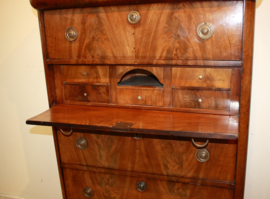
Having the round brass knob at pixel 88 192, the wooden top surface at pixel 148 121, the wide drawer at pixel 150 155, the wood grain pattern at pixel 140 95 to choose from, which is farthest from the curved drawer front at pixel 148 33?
the round brass knob at pixel 88 192

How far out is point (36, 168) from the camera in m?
2.39

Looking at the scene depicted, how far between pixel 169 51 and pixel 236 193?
92 centimetres

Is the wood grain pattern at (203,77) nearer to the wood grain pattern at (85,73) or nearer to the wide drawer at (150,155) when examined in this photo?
the wide drawer at (150,155)

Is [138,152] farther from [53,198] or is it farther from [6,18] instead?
[6,18]

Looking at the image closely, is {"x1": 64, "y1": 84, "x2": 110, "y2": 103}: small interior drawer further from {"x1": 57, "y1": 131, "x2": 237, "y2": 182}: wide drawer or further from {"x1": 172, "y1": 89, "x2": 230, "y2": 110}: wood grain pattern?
{"x1": 172, "y1": 89, "x2": 230, "y2": 110}: wood grain pattern

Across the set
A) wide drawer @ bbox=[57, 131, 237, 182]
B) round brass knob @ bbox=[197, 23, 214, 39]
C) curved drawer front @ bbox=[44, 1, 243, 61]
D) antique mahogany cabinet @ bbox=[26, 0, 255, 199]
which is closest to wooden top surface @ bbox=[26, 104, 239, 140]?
Result: antique mahogany cabinet @ bbox=[26, 0, 255, 199]

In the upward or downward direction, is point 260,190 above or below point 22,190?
above

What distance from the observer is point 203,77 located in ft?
4.41

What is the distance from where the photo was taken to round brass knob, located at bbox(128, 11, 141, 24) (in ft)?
4.36

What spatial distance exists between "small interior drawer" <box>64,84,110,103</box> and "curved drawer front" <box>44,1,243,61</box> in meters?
0.20

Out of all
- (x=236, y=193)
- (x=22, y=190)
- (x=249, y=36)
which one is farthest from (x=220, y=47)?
(x=22, y=190)

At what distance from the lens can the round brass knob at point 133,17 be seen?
1.33 meters

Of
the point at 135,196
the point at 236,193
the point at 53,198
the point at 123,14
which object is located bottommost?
the point at 53,198

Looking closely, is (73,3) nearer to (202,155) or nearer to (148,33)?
(148,33)
